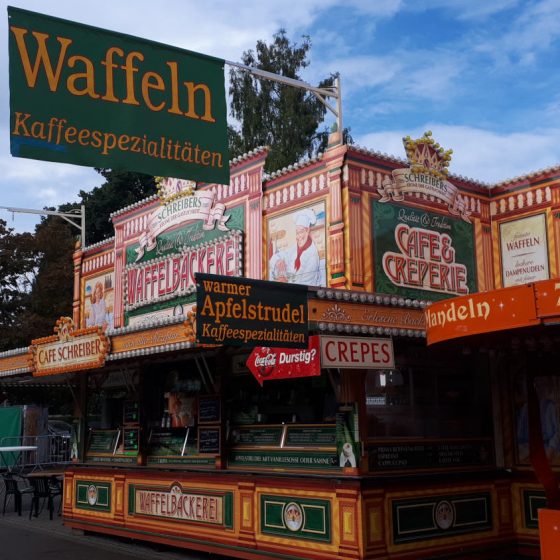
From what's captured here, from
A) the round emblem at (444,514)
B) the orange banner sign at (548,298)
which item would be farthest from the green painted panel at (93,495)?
the orange banner sign at (548,298)

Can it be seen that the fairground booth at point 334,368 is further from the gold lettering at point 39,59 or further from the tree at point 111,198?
the tree at point 111,198

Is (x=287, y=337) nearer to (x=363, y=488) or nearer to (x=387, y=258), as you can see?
(x=363, y=488)

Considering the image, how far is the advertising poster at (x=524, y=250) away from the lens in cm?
1177

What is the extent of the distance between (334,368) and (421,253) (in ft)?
10.4

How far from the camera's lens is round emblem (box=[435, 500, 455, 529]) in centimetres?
A: 967

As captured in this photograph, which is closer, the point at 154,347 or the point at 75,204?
the point at 154,347

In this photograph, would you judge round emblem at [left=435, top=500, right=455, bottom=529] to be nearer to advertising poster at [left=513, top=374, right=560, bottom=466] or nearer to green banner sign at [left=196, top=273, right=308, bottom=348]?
advertising poster at [left=513, top=374, right=560, bottom=466]

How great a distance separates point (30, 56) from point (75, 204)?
3382 cm

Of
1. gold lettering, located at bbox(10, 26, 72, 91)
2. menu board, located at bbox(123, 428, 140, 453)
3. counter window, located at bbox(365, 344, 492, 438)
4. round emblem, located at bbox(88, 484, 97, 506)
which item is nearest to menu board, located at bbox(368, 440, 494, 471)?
counter window, located at bbox(365, 344, 492, 438)

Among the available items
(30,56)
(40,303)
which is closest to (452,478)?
(30,56)

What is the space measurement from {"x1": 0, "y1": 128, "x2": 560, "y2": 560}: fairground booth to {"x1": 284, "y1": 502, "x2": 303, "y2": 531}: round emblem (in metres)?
0.02

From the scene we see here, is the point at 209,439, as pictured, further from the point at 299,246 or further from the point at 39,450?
the point at 39,450

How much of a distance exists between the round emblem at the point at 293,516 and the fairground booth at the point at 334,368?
0.07ft

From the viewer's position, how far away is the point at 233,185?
12945 mm
